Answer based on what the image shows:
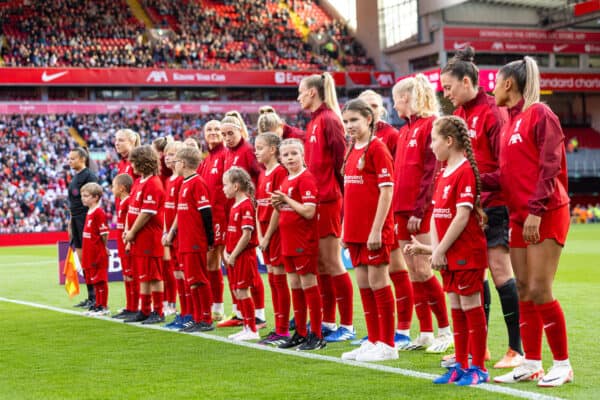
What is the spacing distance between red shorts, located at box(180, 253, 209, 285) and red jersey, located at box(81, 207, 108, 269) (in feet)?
7.18

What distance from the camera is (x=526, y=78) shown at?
18.9 feet

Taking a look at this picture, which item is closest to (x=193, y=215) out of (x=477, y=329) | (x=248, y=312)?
(x=248, y=312)

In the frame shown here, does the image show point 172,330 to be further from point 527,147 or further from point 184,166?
point 527,147

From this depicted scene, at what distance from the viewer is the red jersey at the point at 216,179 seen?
9.40 metres

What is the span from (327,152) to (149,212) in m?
2.38

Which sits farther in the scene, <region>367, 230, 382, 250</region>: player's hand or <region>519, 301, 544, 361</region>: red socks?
<region>367, 230, 382, 250</region>: player's hand

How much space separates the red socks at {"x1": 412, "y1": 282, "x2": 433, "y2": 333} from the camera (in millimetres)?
7246

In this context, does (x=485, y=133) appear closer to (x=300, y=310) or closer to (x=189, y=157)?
(x=300, y=310)

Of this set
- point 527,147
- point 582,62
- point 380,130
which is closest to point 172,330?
point 380,130

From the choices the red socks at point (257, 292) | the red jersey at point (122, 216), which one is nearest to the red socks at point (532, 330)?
the red socks at point (257, 292)

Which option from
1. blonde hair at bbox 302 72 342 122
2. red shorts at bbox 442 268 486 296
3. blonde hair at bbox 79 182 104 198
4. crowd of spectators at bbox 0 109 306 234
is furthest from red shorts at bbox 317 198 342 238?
crowd of spectators at bbox 0 109 306 234

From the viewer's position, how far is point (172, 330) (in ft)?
29.3

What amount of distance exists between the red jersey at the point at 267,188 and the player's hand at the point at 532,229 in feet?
9.74

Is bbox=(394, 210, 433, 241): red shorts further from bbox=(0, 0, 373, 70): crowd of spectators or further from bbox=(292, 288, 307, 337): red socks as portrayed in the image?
bbox=(0, 0, 373, 70): crowd of spectators
